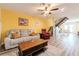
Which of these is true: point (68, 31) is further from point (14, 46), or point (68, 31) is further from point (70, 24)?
point (14, 46)

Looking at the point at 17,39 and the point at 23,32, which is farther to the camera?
the point at 23,32

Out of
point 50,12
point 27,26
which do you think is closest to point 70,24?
point 50,12

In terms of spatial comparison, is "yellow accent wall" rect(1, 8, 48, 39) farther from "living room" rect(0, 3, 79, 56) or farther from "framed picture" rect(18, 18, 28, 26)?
"framed picture" rect(18, 18, 28, 26)

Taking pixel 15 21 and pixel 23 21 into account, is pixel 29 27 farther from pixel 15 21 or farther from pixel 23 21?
pixel 15 21

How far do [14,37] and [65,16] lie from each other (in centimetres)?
208

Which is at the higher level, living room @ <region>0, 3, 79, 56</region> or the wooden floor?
living room @ <region>0, 3, 79, 56</region>

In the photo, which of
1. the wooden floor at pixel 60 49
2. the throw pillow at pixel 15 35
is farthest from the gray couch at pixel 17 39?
the wooden floor at pixel 60 49

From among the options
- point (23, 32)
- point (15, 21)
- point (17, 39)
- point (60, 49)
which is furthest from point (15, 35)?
point (60, 49)

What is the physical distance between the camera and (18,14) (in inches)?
125

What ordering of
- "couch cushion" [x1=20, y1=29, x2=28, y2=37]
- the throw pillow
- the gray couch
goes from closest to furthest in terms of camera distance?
the gray couch < the throw pillow < "couch cushion" [x1=20, y1=29, x2=28, y2=37]

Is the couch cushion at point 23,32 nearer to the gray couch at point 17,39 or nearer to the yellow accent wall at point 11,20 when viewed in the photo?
the gray couch at point 17,39

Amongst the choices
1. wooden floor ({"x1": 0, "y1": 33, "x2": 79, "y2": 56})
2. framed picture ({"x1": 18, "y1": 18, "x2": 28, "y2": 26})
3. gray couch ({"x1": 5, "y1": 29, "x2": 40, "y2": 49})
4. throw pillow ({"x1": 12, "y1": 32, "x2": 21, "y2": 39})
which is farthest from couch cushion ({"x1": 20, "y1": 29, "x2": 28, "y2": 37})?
wooden floor ({"x1": 0, "y1": 33, "x2": 79, "y2": 56})

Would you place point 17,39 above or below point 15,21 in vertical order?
below

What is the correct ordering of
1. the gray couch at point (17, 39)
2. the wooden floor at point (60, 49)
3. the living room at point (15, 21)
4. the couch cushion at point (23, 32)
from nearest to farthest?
the wooden floor at point (60, 49) → the living room at point (15, 21) → the gray couch at point (17, 39) → the couch cushion at point (23, 32)
